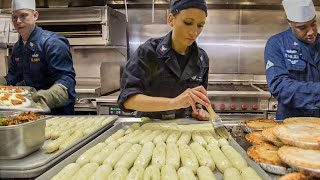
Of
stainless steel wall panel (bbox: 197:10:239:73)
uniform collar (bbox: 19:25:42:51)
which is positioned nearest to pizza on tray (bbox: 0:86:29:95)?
uniform collar (bbox: 19:25:42:51)

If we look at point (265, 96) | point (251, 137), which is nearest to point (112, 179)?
point (251, 137)

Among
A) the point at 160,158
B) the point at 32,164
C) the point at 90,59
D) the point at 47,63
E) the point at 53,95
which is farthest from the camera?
the point at 90,59

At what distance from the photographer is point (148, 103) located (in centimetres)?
167

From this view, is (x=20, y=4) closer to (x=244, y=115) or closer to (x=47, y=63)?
(x=47, y=63)

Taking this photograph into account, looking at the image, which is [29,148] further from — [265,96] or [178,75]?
[265,96]

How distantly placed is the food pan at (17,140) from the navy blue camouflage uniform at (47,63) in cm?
119

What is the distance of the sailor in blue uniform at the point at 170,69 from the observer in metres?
1.68

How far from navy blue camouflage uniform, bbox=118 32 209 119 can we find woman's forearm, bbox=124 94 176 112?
67 mm

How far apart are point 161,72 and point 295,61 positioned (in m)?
1.02

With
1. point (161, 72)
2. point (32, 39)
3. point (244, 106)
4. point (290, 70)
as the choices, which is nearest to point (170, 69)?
point (161, 72)

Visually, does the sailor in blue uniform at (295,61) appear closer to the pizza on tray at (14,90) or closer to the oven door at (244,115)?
the oven door at (244,115)

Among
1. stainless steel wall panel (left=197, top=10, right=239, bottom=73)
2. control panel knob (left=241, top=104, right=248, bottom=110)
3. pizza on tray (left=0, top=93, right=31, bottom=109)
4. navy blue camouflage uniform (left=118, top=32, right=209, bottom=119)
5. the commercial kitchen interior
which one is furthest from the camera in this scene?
stainless steel wall panel (left=197, top=10, right=239, bottom=73)

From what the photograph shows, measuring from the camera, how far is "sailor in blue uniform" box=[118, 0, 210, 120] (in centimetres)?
168

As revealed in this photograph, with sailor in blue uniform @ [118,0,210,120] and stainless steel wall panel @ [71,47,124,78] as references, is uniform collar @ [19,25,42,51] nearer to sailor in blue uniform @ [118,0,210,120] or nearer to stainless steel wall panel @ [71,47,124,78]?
sailor in blue uniform @ [118,0,210,120]
